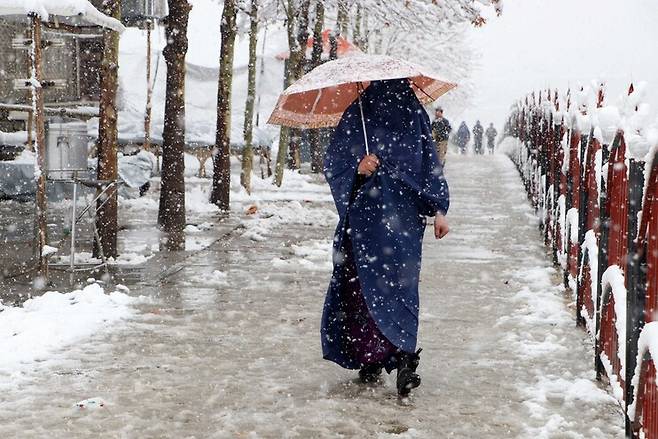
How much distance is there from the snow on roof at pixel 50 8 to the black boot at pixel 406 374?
181 inches

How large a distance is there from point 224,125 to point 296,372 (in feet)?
33.7

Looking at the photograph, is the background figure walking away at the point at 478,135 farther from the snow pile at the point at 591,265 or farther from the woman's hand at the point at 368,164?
the woman's hand at the point at 368,164

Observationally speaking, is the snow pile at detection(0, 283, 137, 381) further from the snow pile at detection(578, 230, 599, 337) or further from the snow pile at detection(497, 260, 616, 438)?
the snow pile at detection(578, 230, 599, 337)

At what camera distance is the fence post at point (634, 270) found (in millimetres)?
4441

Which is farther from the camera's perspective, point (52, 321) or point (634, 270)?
point (52, 321)

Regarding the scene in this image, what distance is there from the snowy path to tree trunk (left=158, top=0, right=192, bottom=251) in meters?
1.88

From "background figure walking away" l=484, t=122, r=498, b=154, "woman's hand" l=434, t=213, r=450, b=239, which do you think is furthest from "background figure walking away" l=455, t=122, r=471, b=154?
"woman's hand" l=434, t=213, r=450, b=239

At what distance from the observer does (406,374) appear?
5.79 meters

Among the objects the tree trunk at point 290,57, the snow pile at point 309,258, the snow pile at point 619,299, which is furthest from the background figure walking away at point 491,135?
the snow pile at point 619,299

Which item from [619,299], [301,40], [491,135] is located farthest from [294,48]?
[491,135]

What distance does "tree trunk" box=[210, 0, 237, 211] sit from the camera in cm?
1592

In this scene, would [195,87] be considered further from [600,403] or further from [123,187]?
[600,403]

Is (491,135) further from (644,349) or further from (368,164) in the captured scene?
(644,349)

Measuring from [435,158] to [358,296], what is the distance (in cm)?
95
